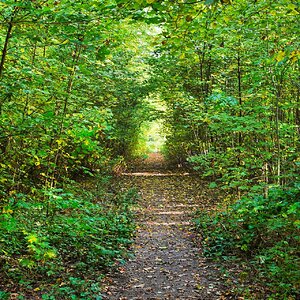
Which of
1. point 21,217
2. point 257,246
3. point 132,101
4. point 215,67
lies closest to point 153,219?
point 257,246

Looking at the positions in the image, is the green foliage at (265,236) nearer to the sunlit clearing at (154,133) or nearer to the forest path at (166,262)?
the forest path at (166,262)

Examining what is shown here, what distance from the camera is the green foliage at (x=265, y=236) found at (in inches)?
195

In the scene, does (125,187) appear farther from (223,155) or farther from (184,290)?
(184,290)

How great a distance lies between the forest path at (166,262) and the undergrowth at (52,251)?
367 mm

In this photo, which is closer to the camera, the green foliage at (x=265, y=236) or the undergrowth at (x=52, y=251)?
the undergrowth at (x=52, y=251)

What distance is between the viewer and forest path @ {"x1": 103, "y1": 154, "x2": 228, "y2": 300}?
5.41 meters

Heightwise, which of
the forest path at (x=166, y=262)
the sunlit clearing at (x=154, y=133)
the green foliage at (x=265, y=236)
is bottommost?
the forest path at (x=166, y=262)

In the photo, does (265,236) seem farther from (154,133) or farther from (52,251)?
(154,133)

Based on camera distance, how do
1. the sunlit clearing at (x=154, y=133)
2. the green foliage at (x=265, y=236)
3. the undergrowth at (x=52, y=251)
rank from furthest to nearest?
the sunlit clearing at (x=154, y=133) → the green foliage at (x=265, y=236) → the undergrowth at (x=52, y=251)

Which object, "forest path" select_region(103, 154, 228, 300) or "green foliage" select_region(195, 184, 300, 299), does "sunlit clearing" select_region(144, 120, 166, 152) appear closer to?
"forest path" select_region(103, 154, 228, 300)

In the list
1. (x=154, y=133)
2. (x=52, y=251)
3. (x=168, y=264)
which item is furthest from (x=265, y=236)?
(x=154, y=133)

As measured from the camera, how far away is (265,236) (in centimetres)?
705

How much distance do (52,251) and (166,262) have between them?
2.88m

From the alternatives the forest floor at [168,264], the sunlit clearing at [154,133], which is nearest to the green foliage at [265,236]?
the forest floor at [168,264]
